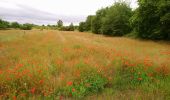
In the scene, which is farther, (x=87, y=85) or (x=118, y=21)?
(x=118, y=21)

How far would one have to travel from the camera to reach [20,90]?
13.9 ft

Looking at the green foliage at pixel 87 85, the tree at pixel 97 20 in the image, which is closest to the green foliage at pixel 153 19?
the green foliage at pixel 87 85

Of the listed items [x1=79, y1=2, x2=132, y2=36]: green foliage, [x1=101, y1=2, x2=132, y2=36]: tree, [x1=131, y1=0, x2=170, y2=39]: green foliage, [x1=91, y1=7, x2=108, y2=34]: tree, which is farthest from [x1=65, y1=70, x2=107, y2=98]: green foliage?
[x1=91, y1=7, x2=108, y2=34]: tree

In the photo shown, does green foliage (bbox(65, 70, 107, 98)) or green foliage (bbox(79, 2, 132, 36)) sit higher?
green foliage (bbox(79, 2, 132, 36))

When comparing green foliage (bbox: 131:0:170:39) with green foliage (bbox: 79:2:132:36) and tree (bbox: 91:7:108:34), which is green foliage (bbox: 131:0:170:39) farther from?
tree (bbox: 91:7:108:34)

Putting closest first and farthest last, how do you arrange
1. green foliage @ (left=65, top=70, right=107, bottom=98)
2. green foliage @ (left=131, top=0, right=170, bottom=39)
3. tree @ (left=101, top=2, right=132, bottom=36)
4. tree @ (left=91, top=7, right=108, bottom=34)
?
green foliage @ (left=65, top=70, right=107, bottom=98)
green foliage @ (left=131, top=0, right=170, bottom=39)
tree @ (left=101, top=2, right=132, bottom=36)
tree @ (left=91, top=7, right=108, bottom=34)

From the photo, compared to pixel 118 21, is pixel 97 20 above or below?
above

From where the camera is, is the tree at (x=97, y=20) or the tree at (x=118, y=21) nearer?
the tree at (x=118, y=21)

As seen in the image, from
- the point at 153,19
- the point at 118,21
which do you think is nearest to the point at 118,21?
the point at 118,21

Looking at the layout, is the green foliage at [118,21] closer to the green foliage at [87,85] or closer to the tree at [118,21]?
the tree at [118,21]

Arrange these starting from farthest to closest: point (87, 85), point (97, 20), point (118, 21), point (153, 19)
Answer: point (97, 20) < point (118, 21) < point (153, 19) < point (87, 85)

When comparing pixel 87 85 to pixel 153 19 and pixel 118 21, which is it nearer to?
pixel 153 19

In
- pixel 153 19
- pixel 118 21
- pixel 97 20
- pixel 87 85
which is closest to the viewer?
pixel 87 85

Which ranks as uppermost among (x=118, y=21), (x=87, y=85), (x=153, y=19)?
(x=118, y=21)
